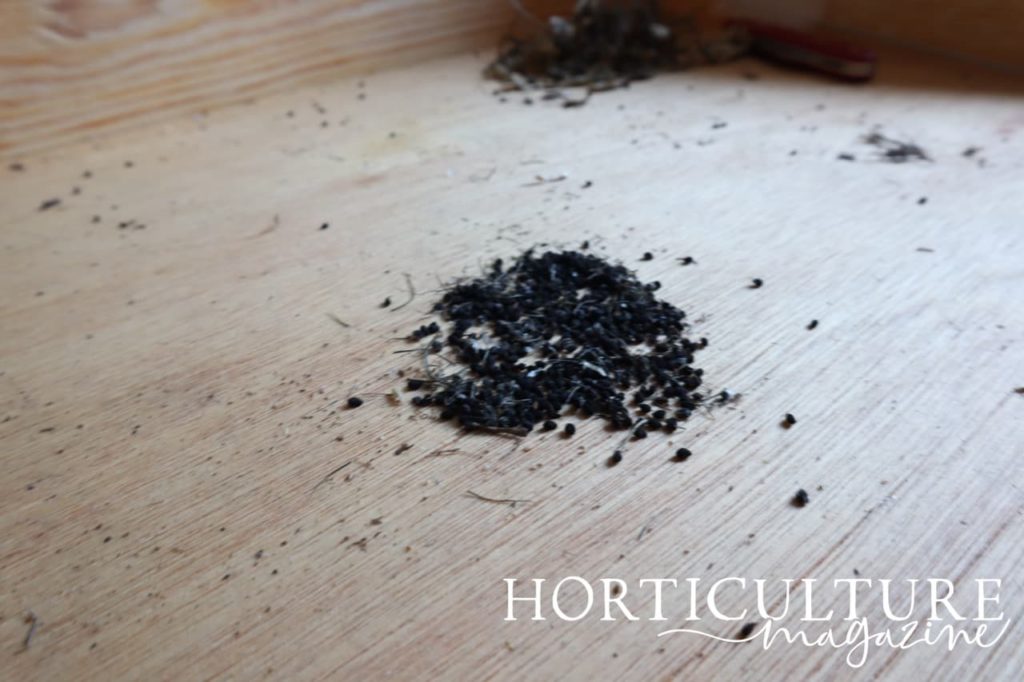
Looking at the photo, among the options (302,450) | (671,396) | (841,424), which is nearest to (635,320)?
(671,396)

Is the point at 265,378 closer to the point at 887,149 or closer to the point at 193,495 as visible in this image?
the point at 193,495

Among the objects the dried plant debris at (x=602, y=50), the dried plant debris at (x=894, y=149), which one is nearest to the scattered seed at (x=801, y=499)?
the dried plant debris at (x=894, y=149)

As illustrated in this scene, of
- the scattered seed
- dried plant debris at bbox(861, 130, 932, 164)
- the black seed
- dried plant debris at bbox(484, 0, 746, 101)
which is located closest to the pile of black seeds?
the black seed

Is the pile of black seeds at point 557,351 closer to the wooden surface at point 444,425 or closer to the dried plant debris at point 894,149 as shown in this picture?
the wooden surface at point 444,425

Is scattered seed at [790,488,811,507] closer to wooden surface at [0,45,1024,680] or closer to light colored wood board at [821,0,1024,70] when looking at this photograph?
wooden surface at [0,45,1024,680]

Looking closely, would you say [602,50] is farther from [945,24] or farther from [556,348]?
[556,348]

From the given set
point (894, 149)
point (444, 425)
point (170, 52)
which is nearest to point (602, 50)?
point (894, 149)
